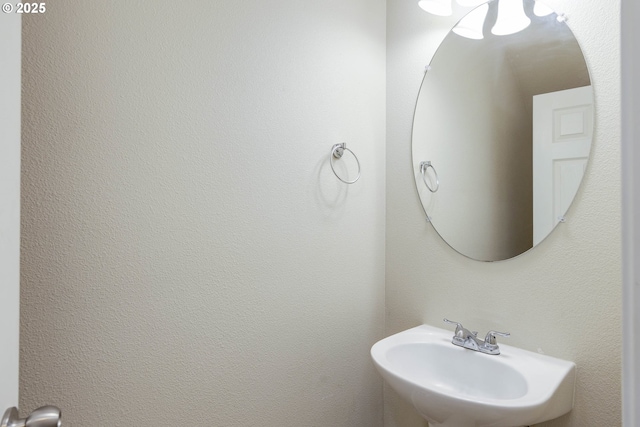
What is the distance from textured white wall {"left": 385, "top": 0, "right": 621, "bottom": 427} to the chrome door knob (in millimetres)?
1308

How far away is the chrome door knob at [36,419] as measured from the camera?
19.3 inches

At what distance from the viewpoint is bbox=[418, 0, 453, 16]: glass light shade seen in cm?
149

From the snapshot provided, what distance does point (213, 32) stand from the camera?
1162 mm

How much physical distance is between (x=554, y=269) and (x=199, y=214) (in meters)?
1.15

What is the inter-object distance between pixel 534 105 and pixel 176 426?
155 centimetres

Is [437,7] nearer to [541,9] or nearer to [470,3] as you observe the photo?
[470,3]

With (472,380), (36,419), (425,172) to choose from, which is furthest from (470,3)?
(36,419)

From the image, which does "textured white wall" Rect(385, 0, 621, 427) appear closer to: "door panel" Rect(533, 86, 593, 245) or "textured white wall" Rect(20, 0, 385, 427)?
"door panel" Rect(533, 86, 593, 245)

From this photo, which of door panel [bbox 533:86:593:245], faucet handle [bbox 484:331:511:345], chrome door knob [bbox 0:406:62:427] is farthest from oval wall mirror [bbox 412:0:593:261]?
chrome door knob [bbox 0:406:62:427]

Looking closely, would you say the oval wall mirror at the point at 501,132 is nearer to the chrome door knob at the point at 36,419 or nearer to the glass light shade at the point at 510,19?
the glass light shade at the point at 510,19

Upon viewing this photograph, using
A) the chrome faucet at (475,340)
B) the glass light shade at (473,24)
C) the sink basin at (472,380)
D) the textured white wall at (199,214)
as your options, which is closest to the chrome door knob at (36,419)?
the textured white wall at (199,214)

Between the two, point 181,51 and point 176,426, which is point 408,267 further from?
point 181,51

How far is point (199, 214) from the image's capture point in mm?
1139

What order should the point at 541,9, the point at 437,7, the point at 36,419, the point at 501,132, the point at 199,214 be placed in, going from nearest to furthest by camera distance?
1. the point at 36,419
2. the point at 199,214
3. the point at 541,9
4. the point at 501,132
5. the point at 437,7
